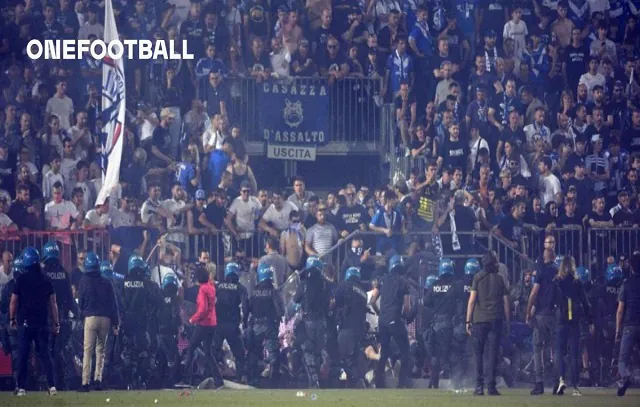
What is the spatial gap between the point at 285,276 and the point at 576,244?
4931 millimetres

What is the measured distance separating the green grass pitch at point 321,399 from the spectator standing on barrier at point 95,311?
0.54m

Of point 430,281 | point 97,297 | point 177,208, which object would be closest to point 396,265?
point 430,281

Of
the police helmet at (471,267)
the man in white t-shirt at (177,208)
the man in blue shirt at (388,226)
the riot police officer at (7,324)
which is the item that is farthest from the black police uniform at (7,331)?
the police helmet at (471,267)

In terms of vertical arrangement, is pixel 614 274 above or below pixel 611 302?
above

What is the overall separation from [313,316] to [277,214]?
3.07 meters

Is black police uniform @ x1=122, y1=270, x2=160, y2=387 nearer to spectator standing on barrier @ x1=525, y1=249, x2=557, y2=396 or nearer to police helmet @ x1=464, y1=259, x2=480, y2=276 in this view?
police helmet @ x1=464, y1=259, x2=480, y2=276

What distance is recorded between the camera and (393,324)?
22188 mm

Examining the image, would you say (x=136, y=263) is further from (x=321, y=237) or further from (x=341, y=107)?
(x=341, y=107)

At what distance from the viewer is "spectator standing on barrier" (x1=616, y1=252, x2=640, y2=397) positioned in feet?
66.0

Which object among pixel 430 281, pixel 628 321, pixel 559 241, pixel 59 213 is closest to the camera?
pixel 628 321

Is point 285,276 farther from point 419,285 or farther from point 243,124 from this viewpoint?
point 243,124

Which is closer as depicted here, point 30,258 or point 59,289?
point 30,258

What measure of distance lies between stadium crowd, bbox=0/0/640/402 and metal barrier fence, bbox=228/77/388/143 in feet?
0.40

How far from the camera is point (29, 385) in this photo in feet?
70.4
